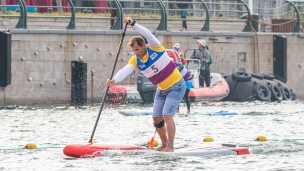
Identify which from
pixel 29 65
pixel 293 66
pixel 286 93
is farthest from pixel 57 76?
pixel 293 66

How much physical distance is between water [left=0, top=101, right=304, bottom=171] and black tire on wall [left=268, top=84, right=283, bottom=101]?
1.63 meters

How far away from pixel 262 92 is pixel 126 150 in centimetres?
1748

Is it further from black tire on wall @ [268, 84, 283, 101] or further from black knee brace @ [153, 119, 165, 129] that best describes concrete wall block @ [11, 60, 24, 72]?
black knee brace @ [153, 119, 165, 129]

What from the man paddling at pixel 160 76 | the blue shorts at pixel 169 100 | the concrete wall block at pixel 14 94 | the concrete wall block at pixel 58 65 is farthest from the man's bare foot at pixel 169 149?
the concrete wall block at pixel 58 65

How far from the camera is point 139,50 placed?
1511 cm

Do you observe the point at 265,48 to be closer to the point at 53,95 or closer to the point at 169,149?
the point at 53,95

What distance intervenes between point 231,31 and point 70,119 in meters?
12.9

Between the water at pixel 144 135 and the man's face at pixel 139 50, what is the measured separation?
147 centimetres

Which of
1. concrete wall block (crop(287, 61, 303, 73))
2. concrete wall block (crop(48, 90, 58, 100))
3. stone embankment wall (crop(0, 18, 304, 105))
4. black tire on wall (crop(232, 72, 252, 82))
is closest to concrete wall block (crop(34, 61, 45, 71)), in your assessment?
stone embankment wall (crop(0, 18, 304, 105))

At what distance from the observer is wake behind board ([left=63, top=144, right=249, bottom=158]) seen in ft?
48.9

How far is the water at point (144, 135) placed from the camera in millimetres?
14328

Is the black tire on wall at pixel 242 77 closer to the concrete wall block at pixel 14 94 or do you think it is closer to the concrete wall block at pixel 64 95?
the concrete wall block at pixel 64 95

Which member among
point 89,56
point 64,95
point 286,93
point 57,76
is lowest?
point 286,93

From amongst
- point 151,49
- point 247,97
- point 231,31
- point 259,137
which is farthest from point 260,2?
point 151,49
